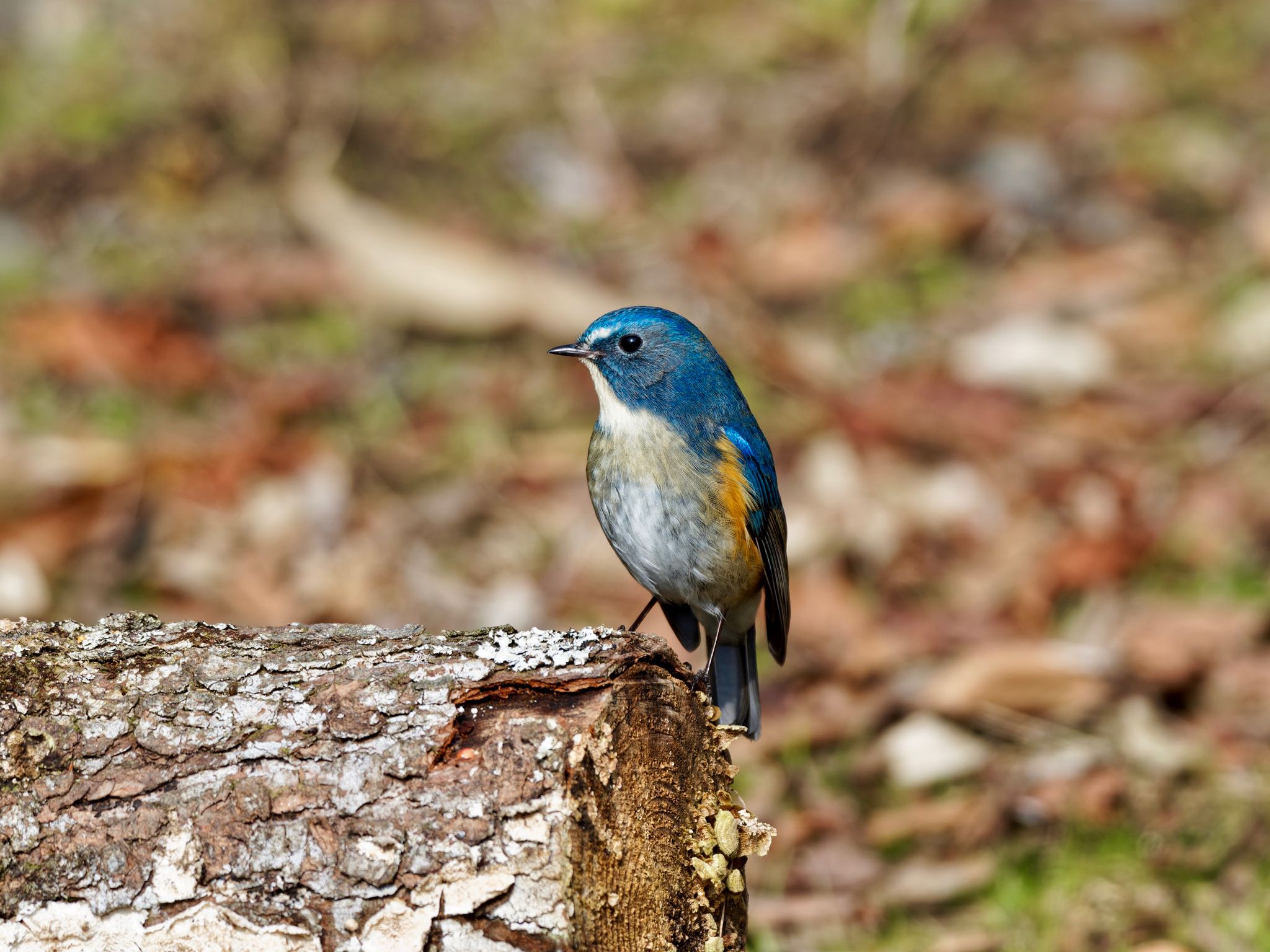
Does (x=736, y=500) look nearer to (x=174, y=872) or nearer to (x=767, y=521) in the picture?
(x=767, y=521)

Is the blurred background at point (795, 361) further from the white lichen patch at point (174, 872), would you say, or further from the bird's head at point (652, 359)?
the white lichen patch at point (174, 872)

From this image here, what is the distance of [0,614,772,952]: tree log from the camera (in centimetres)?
258

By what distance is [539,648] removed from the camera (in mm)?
2787

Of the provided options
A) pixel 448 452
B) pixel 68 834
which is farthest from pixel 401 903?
pixel 448 452

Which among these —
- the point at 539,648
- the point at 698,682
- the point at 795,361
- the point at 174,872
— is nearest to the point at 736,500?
the point at 698,682

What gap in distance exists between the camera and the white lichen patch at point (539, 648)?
2754mm

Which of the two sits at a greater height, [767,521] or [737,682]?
[767,521]

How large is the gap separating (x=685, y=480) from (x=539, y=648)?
1.25 metres

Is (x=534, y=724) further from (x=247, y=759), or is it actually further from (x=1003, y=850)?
(x=1003, y=850)

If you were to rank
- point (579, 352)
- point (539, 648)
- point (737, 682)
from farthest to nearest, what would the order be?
1. point (737, 682)
2. point (579, 352)
3. point (539, 648)

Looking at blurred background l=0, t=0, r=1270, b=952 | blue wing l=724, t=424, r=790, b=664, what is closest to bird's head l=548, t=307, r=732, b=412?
blue wing l=724, t=424, r=790, b=664

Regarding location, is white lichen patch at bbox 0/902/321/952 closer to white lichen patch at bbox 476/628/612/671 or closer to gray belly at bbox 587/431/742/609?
white lichen patch at bbox 476/628/612/671

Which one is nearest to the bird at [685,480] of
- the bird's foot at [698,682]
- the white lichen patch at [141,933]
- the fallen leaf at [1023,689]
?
the bird's foot at [698,682]

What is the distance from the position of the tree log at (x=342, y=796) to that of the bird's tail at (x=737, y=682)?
1.55 metres
